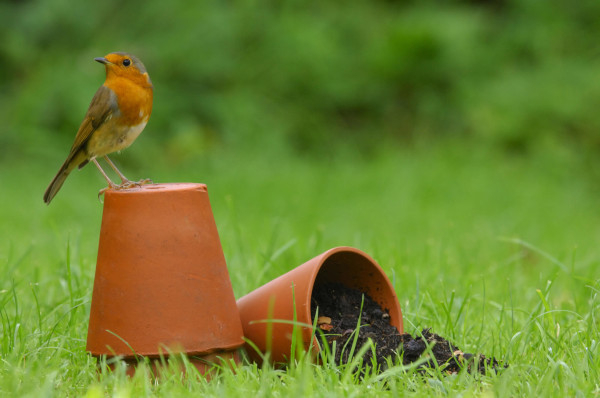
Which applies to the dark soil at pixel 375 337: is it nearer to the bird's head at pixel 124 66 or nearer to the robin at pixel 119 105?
the robin at pixel 119 105

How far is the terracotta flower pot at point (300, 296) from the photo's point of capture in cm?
250

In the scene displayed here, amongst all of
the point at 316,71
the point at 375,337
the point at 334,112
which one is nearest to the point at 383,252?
the point at 375,337

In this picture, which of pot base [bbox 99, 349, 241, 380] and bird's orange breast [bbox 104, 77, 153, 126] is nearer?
pot base [bbox 99, 349, 241, 380]

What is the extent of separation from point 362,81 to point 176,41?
82.3 inches

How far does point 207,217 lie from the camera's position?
2.61 m

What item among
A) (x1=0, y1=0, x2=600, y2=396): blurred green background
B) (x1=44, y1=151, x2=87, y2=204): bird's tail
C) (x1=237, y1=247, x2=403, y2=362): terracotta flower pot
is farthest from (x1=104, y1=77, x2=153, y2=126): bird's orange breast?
(x1=0, y1=0, x2=600, y2=396): blurred green background

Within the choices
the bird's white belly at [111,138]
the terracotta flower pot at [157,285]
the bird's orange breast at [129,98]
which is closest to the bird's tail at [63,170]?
the bird's white belly at [111,138]

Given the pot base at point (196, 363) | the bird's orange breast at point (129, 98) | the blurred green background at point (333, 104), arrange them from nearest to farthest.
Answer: the pot base at point (196, 363)
the bird's orange breast at point (129, 98)
the blurred green background at point (333, 104)

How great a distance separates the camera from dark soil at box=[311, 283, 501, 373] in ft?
8.02

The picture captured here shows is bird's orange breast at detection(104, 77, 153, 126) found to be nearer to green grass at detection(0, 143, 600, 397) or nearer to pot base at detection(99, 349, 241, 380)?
green grass at detection(0, 143, 600, 397)

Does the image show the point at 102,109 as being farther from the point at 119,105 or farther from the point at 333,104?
the point at 333,104

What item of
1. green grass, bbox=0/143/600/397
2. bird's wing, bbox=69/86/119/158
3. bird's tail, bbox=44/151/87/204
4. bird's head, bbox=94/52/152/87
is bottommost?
green grass, bbox=0/143/600/397

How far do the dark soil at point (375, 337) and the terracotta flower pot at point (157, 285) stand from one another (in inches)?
13.5

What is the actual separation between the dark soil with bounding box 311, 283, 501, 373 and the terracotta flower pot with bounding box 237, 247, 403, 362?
0.13ft
